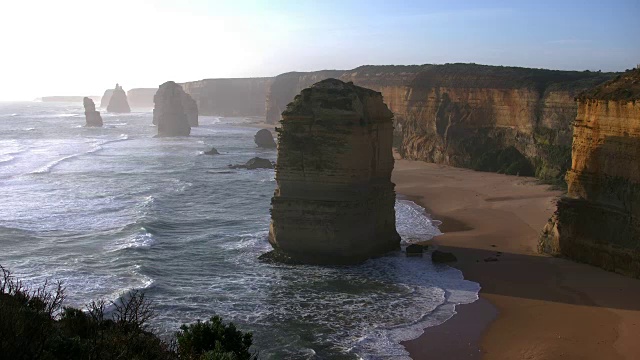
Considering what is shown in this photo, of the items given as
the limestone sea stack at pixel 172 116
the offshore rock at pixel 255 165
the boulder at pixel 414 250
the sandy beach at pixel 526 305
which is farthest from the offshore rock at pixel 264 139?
the boulder at pixel 414 250

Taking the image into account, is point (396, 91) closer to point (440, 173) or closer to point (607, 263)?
point (440, 173)

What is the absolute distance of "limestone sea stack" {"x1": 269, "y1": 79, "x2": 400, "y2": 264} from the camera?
24.7m

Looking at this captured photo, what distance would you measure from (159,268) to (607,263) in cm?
1719

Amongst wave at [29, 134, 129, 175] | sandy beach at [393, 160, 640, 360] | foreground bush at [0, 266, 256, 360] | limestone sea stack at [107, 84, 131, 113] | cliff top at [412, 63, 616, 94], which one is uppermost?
cliff top at [412, 63, 616, 94]

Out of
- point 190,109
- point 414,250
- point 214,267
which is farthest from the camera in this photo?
point 190,109

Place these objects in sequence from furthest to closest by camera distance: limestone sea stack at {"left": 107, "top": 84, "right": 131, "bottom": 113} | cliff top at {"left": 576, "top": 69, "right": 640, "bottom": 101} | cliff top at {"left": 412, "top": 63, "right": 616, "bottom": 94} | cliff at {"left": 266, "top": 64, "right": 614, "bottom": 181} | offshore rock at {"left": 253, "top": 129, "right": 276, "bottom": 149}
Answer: limestone sea stack at {"left": 107, "top": 84, "right": 131, "bottom": 113}
offshore rock at {"left": 253, "top": 129, "right": 276, "bottom": 149}
cliff top at {"left": 412, "top": 63, "right": 616, "bottom": 94}
cliff at {"left": 266, "top": 64, "right": 614, "bottom": 181}
cliff top at {"left": 576, "top": 69, "right": 640, "bottom": 101}

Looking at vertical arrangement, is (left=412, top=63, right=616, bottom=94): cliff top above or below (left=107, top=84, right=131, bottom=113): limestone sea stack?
above

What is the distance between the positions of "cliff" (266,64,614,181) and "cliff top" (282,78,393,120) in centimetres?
2575

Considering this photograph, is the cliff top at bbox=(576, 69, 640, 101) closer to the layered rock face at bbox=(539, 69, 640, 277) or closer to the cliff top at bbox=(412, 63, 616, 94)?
the layered rock face at bbox=(539, 69, 640, 277)

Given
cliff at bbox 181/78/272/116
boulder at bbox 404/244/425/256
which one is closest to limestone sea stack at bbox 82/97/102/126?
cliff at bbox 181/78/272/116

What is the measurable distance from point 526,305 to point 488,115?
38.2 metres

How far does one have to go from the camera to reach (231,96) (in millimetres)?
169500

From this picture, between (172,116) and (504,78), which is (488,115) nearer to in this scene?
(504,78)

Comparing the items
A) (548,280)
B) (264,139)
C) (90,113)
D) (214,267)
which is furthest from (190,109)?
(548,280)
